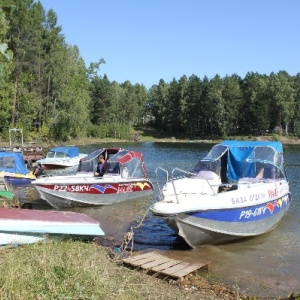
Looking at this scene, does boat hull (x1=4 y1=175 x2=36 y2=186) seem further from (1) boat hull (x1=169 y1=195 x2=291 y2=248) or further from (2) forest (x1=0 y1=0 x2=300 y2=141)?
(1) boat hull (x1=169 y1=195 x2=291 y2=248)

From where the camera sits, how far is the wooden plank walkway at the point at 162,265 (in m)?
8.94

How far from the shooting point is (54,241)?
10555 millimetres

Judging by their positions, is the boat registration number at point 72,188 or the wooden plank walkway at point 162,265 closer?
the wooden plank walkway at point 162,265

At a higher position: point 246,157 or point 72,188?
point 246,157

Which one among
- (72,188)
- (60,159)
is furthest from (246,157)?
(60,159)

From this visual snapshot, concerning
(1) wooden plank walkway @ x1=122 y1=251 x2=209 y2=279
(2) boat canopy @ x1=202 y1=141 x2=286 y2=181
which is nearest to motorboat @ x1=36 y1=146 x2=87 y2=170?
(2) boat canopy @ x1=202 y1=141 x2=286 y2=181

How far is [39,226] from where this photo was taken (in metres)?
10.6

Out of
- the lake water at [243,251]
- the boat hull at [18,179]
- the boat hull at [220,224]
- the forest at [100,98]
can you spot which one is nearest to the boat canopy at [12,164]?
the boat hull at [18,179]

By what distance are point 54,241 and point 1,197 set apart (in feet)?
22.7

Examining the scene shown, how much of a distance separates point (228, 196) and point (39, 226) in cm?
529

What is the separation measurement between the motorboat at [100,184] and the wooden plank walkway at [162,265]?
26.4ft

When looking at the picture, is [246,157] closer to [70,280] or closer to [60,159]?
[70,280]

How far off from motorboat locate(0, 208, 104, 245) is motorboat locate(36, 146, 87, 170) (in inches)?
960

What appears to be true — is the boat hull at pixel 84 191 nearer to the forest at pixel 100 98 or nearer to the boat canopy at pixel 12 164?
the boat canopy at pixel 12 164
